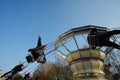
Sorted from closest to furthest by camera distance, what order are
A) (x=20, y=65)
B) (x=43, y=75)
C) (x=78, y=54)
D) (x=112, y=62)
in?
1. (x=20, y=65)
2. (x=78, y=54)
3. (x=112, y=62)
4. (x=43, y=75)

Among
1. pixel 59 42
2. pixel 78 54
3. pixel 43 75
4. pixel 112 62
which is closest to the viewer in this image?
pixel 78 54

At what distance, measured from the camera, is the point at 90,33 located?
25.7 m

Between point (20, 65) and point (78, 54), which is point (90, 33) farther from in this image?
point (20, 65)

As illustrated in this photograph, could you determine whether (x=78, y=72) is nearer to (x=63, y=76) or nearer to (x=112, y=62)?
(x=112, y=62)

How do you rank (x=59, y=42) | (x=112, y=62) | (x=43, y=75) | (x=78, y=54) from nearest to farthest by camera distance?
(x=78, y=54) < (x=59, y=42) < (x=112, y=62) < (x=43, y=75)

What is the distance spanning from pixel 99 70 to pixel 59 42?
265 inches

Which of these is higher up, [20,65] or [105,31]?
[105,31]

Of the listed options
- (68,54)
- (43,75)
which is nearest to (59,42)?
(68,54)

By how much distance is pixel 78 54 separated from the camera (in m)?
27.0

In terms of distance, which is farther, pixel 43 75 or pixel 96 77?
pixel 43 75

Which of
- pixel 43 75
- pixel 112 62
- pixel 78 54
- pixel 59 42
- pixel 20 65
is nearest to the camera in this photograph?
pixel 20 65

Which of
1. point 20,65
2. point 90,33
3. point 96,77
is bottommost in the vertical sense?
point 96,77

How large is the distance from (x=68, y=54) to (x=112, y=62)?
112 ft

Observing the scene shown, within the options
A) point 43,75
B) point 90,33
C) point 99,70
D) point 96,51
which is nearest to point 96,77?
point 99,70
